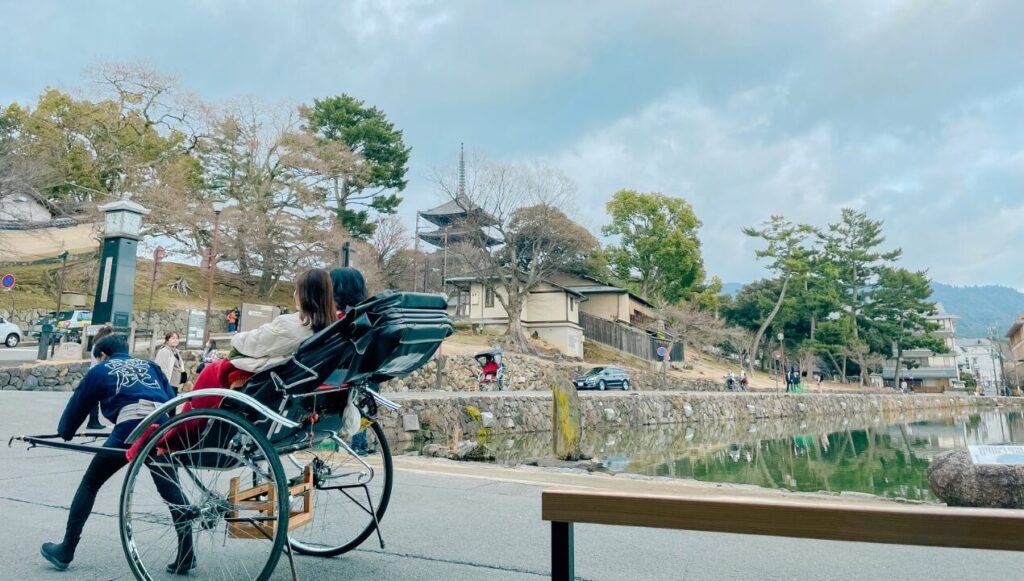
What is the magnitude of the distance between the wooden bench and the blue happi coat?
2048 millimetres

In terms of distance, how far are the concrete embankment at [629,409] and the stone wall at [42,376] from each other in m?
7.51

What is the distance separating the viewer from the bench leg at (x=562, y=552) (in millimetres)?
1649

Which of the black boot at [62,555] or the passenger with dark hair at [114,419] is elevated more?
the passenger with dark hair at [114,419]

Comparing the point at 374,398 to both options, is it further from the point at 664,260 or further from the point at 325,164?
the point at 664,260

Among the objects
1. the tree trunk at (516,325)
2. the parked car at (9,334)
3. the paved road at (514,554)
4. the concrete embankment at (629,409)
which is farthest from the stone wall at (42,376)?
the tree trunk at (516,325)

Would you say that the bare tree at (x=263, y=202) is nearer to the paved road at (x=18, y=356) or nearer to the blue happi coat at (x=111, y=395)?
the paved road at (x=18, y=356)

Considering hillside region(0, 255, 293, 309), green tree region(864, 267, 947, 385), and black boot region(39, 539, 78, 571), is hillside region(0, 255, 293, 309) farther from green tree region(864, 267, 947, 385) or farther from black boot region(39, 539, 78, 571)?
green tree region(864, 267, 947, 385)

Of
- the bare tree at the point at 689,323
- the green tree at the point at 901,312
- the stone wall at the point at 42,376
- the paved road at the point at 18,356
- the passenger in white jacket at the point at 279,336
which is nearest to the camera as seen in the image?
the passenger in white jacket at the point at 279,336

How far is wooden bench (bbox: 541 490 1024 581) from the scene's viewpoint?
126 cm

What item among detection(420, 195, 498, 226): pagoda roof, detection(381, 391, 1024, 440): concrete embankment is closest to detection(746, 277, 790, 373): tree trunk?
detection(381, 391, 1024, 440): concrete embankment

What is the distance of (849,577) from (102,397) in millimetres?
3436

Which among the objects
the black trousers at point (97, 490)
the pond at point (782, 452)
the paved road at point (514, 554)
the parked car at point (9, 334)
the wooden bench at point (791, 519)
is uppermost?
the parked car at point (9, 334)

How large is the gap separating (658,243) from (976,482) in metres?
33.5

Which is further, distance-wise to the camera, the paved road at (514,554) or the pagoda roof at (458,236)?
the pagoda roof at (458,236)
